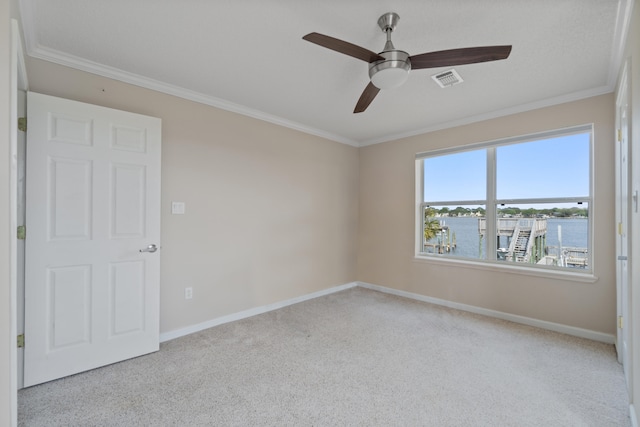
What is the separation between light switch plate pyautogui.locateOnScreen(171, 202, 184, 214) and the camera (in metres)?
2.88

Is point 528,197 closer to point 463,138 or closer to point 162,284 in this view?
point 463,138

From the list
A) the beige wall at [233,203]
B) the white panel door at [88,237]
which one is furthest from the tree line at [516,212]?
the white panel door at [88,237]

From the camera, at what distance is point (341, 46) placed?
171cm

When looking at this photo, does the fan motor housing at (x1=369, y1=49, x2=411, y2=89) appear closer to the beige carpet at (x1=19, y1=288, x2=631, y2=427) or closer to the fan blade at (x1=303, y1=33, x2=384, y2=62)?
the fan blade at (x1=303, y1=33, x2=384, y2=62)

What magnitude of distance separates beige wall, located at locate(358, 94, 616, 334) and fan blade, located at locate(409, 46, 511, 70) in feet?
6.46

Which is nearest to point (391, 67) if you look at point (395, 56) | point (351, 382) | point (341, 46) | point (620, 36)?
point (395, 56)

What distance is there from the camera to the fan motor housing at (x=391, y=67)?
73.9 inches

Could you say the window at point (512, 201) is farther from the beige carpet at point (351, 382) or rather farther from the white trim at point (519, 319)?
the beige carpet at point (351, 382)

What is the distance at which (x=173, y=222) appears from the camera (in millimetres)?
2879

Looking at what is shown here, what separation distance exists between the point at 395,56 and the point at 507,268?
2.84 metres

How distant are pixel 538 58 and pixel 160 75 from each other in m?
3.22

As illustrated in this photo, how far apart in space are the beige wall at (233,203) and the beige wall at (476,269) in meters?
0.58

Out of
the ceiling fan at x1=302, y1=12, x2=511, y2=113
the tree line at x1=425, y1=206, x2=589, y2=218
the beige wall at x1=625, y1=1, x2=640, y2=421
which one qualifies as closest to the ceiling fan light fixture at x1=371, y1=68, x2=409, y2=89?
the ceiling fan at x1=302, y1=12, x2=511, y2=113

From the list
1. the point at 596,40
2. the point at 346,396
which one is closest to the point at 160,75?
the point at 346,396
